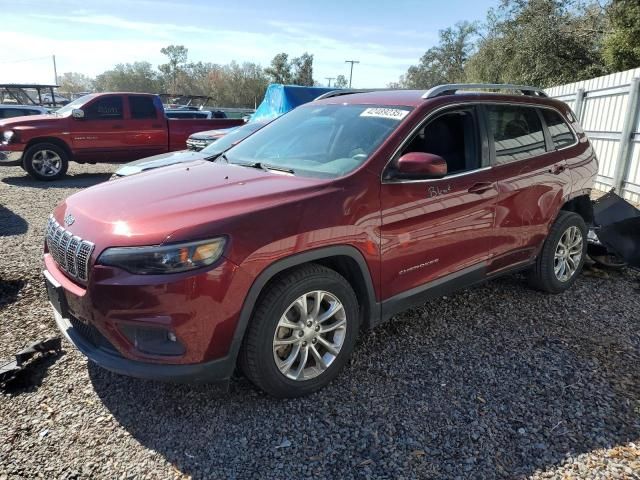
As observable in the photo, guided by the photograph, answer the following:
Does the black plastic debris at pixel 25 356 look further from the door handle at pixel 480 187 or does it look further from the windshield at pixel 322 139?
the door handle at pixel 480 187

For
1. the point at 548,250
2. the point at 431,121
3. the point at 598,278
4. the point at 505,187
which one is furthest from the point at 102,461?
the point at 598,278

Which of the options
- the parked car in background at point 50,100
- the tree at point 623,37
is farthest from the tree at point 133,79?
the tree at point 623,37

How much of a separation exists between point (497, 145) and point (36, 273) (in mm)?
4389

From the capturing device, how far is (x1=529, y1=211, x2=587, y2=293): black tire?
434 centimetres

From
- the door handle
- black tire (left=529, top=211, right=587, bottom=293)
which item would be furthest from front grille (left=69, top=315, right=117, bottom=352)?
black tire (left=529, top=211, right=587, bottom=293)

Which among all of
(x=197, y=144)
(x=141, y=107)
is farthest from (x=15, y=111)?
(x=197, y=144)

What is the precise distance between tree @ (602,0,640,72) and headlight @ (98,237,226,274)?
20718 mm

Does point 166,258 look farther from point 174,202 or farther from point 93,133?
point 93,133

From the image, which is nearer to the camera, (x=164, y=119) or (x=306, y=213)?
(x=306, y=213)

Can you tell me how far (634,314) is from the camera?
4.20 m

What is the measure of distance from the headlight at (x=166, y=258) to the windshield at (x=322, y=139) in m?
0.99

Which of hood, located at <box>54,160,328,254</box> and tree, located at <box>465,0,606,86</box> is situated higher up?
tree, located at <box>465,0,606,86</box>

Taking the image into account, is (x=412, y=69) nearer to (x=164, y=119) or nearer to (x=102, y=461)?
(x=164, y=119)

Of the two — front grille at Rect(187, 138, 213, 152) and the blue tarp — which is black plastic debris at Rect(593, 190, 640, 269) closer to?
front grille at Rect(187, 138, 213, 152)
